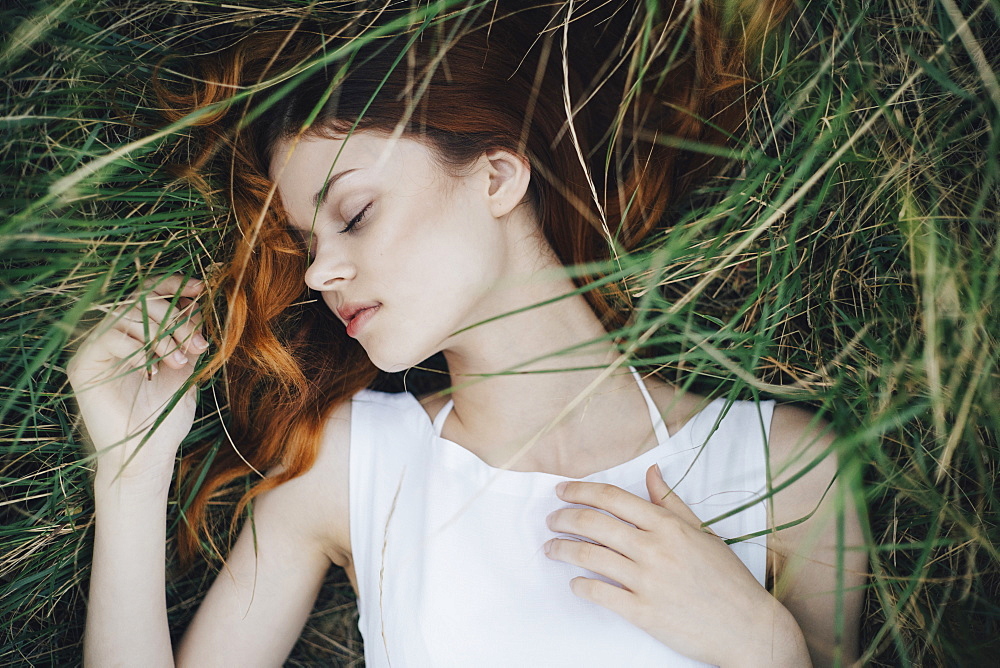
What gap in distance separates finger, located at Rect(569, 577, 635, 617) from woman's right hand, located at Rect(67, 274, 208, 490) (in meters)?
1.07

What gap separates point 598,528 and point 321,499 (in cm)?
80

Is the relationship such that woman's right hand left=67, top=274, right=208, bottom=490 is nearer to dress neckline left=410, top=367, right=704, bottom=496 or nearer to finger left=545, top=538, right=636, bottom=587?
dress neckline left=410, top=367, right=704, bottom=496

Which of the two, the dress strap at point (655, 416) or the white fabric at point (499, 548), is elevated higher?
the dress strap at point (655, 416)

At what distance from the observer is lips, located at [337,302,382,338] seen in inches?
61.7

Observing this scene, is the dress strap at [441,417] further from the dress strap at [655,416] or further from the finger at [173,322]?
the finger at [173,322]

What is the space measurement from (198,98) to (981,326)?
1.75m

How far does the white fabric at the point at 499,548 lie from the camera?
5.27 feet

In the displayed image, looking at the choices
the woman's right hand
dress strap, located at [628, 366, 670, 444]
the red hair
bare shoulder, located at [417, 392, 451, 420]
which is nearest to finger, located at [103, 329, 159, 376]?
the woman's right hand

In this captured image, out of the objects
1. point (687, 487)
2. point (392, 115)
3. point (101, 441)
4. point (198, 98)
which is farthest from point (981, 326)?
point (101, 441)

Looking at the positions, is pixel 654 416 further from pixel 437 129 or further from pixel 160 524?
pixel 160 524

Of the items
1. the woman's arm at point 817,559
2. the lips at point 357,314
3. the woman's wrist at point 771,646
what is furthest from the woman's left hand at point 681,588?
the lips at point 357,314

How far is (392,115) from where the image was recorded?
1.51 metres

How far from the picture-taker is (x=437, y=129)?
5.03 ft

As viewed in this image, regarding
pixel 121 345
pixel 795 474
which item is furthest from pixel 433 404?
pixel 795 474
